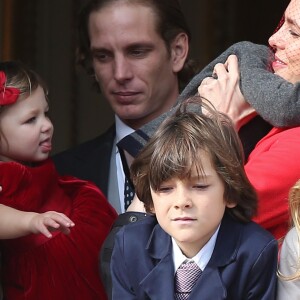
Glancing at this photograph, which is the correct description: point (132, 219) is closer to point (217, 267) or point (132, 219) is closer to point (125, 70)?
point (217, 267)

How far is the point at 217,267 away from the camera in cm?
286

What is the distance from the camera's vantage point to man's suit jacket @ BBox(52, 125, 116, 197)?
414 centimetres

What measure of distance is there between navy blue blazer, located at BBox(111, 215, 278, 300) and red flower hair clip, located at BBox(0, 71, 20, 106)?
0.72m

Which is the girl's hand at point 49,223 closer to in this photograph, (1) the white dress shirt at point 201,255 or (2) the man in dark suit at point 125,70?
(1) the white dress shirt at point 201,255

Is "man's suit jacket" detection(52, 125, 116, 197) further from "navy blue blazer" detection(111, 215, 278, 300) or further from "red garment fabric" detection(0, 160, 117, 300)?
"navy blue blazer" detection(111, 215, 278, 300)

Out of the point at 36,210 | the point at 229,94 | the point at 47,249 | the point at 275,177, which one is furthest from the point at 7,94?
the point at 275,177

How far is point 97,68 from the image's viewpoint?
4.26 m

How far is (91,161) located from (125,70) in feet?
1.17

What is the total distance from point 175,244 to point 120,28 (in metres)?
1.48

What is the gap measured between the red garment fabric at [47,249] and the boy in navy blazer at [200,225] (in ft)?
1.63

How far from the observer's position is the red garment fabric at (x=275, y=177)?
304 cm

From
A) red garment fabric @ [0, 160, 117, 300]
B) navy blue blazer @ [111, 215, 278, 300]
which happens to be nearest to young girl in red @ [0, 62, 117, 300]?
red garment fabric @ [0, 160, 117, 300]

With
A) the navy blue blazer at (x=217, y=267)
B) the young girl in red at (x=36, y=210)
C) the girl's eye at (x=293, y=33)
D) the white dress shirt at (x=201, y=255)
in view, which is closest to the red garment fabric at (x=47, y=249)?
the young girl in red at (x=36, y=210)

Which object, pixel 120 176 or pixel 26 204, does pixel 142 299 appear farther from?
pixel 120 176
